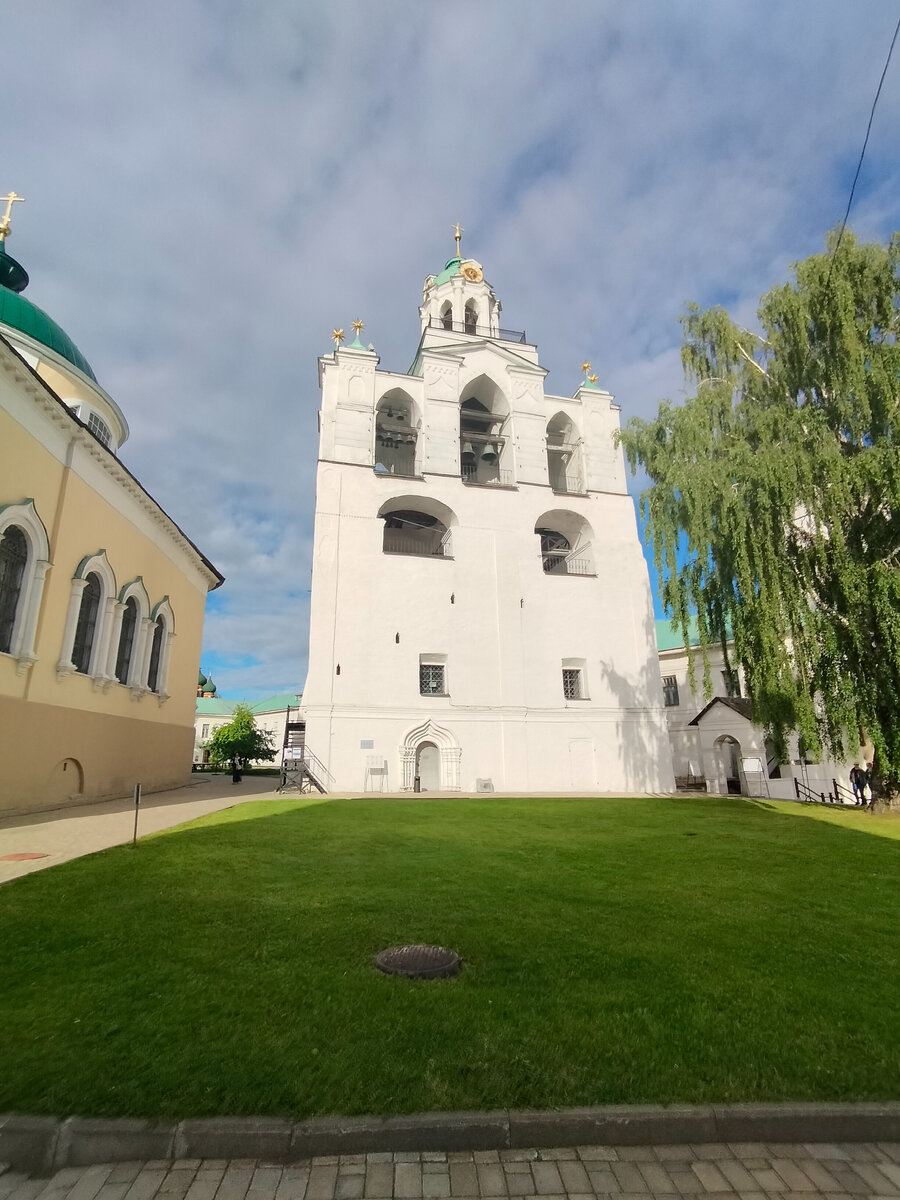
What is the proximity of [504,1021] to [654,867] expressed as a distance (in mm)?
5756

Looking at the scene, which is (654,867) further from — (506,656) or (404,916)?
(506,656)

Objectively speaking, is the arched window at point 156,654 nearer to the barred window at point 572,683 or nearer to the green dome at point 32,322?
the green dome at point 32,322

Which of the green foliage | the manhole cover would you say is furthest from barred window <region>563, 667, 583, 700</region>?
the manhole cover

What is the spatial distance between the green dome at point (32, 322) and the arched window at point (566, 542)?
22.4 meters

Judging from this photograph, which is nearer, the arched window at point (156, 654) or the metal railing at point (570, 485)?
the arched window at point (156, 654)

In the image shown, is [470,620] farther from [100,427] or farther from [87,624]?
[100,427]

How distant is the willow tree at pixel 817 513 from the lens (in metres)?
15.4

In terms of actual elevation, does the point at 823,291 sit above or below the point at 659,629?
above

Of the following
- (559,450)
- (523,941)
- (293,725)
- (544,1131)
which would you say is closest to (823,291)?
(559,450)

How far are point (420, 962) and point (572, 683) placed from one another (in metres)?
24.2

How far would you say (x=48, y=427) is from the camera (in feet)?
52.5

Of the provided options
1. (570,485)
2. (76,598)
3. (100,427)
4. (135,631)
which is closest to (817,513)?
(570,485)

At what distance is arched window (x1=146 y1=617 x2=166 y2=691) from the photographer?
23422 mm

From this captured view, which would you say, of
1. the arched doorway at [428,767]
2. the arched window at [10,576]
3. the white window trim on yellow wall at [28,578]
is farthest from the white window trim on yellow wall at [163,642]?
the arched doorway at [428,767]
